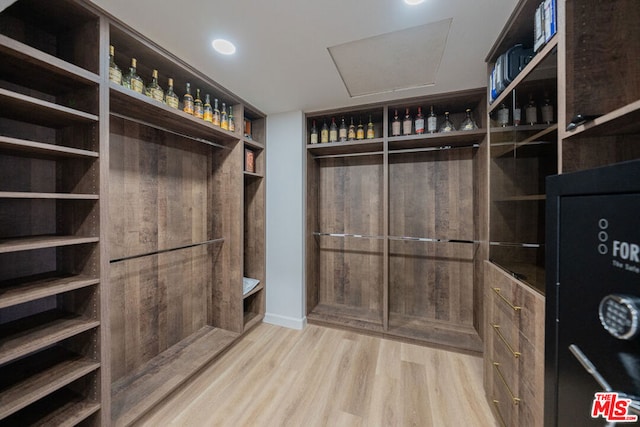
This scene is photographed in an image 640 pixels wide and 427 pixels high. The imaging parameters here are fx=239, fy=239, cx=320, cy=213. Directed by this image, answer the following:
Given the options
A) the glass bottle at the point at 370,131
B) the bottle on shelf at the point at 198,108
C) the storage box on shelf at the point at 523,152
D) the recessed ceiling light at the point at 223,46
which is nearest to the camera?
the storage box on shelf at the point at 523,152

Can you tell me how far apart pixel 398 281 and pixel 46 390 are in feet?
8.44

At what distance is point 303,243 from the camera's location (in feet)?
8.18

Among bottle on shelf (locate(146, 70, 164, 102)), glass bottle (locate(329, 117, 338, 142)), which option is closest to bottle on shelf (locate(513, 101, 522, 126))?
glass bottle (locate(329, 117, 338, 142))

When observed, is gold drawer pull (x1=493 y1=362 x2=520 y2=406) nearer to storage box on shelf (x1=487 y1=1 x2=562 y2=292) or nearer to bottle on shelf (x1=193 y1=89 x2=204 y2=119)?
storage box on shelf (x1=487 y1=1 x2=562 y2=292)

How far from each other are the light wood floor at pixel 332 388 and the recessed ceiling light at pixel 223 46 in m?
2.27

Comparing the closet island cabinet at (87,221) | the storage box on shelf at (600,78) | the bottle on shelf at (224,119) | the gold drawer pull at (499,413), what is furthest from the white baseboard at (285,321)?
the storage box on shelf at (600,78)

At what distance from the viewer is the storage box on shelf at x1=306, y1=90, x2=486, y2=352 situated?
230cm

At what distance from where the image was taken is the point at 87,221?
1.20 meters

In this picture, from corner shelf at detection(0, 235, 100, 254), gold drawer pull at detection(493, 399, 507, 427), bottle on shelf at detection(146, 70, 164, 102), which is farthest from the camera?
bottle on shelf at detection(146, 70, 164, 102)

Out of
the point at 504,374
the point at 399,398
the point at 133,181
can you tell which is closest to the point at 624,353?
the point at 504,374

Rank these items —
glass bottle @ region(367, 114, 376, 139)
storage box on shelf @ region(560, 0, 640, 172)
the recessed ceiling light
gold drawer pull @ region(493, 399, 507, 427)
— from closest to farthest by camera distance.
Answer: storage box on shelf @ region(560, 0, 640, 172), gold drawer pull @ region(493, 399, 507, 427), the recessed ceiling light, glass bottle @ region(367, 114, 376, 139)
